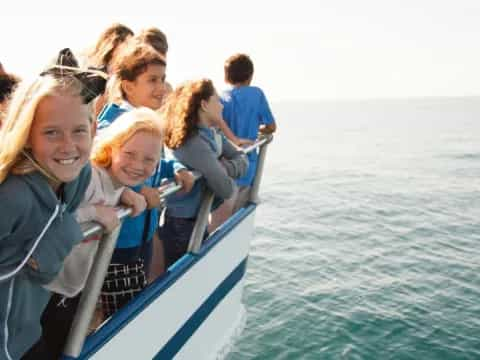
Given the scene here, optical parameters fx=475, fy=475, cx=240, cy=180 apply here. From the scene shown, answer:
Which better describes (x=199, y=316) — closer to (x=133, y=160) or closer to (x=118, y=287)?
(x=118, y=287)

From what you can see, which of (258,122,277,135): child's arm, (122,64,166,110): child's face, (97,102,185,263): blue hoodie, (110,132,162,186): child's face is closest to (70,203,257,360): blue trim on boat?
(97,102,185,263): blue hoodie

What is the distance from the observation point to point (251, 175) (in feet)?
14.9

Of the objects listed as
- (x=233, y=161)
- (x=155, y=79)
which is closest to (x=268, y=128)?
(x=233, y=161)

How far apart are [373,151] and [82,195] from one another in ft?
105

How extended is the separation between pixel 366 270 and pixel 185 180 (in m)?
8.23

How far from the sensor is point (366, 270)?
9.88 metres

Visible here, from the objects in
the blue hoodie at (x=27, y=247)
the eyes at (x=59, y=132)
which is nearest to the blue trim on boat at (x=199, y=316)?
the blue hoodie at (x=27, y=247)

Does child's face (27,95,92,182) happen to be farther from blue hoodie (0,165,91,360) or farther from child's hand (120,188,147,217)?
child's hand (120,188,147,217)

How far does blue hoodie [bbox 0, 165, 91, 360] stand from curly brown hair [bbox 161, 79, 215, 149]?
4.19 feet

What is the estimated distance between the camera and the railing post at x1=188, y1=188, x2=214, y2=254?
9.27ft

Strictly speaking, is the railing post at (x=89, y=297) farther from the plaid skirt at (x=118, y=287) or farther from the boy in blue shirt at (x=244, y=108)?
the boy in blue shirt at (x=244, y=108)

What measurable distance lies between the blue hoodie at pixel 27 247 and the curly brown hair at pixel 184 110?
128 centimetres

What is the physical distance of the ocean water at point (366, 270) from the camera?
685 centimetres

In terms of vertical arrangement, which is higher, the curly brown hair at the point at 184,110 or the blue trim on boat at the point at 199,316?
the curly brown hair at the point at 184,110
